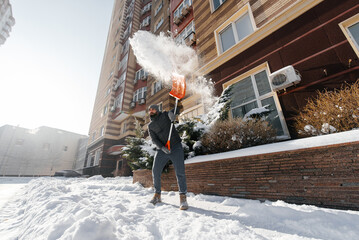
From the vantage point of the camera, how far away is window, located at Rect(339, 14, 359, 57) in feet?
13.7

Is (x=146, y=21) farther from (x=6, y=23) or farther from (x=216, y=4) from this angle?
(x=6, y=23)

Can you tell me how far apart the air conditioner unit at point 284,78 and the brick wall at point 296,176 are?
3440 mm

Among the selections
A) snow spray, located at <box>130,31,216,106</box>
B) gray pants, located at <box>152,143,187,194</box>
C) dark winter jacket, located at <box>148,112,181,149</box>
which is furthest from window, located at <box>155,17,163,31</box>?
gray pants, located at <box>152,143,187,194</box>

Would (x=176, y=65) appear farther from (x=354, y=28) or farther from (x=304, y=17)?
(x=354, y=28)

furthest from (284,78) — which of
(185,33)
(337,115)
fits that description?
(185,33)

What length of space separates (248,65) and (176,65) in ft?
18.7

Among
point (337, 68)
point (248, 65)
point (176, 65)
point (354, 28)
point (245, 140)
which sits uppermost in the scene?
point (176, 65)

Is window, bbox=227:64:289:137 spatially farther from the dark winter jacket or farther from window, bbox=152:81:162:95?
window, bbox=152:81:162:95

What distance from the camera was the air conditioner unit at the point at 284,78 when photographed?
15.7 feet

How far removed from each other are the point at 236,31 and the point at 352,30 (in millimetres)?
4380

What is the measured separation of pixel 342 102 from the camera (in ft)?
9.98

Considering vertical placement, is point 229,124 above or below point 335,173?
above

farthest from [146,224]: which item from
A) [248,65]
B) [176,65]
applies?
[176,65]

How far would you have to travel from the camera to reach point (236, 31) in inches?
302
